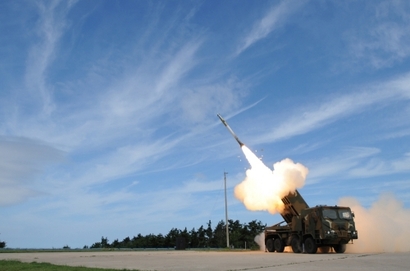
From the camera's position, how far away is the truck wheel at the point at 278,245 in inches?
1201

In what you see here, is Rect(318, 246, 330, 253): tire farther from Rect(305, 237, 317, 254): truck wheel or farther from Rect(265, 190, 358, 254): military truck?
Rect(305, 237, 317, 254): truck wheel

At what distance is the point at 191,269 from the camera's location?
604 inches

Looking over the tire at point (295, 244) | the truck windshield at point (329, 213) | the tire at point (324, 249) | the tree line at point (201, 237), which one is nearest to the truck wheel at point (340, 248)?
the tire at point (324, 249)

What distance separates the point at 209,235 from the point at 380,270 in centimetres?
6525

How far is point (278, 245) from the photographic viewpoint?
102 ft

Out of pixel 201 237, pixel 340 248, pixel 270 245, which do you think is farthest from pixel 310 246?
pixel 201 237

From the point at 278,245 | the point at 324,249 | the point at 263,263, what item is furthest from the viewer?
the point at 278,245

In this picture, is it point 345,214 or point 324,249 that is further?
point 324,249

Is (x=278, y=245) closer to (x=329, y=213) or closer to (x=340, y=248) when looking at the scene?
(x=340, y=248)

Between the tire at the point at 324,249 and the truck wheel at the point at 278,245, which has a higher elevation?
the truck wheel at the point at 278,245

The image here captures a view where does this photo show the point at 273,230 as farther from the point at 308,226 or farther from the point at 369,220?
the point at 369,220

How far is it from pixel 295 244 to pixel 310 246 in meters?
1.51

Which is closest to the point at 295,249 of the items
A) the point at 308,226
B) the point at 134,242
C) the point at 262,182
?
the point at 308,226

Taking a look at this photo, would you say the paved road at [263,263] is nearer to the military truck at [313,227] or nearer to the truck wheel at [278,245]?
the military truck at [313,227]
